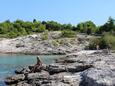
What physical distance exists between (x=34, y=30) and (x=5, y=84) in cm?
9598

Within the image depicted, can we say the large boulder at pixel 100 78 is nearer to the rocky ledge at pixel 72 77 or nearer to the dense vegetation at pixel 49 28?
the rocky ledge at pixel 72 77

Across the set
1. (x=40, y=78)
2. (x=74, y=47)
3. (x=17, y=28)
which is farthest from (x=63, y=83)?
(x=17, y=28)

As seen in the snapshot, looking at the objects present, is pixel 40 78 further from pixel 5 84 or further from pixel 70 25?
pixel 70 25

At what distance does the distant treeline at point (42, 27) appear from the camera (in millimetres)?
114387

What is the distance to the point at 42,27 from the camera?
127 meters

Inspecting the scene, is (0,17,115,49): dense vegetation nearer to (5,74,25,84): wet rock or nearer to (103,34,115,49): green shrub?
(103,34,115,49): green shrub

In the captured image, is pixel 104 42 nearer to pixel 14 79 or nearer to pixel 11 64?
pixel 11 64

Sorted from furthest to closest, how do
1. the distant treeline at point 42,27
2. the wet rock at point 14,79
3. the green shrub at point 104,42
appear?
the distant treeline at point 42,27 < the green shrub at point 104,42 < the wet rock at point 14,79

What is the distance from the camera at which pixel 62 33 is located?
4085 inches

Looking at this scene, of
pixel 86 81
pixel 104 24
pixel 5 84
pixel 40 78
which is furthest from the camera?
pixel 104 24

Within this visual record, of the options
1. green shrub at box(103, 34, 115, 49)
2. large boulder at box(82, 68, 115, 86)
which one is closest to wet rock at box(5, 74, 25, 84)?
large boulder at box(82, 68, 115, 86)

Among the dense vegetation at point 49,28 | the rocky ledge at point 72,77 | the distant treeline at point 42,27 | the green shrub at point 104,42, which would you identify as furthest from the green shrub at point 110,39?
the rocky ledge at point 72,77

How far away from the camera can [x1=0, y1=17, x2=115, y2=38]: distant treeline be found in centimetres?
11439

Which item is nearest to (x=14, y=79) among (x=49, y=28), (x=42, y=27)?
(x=42, y=27)
